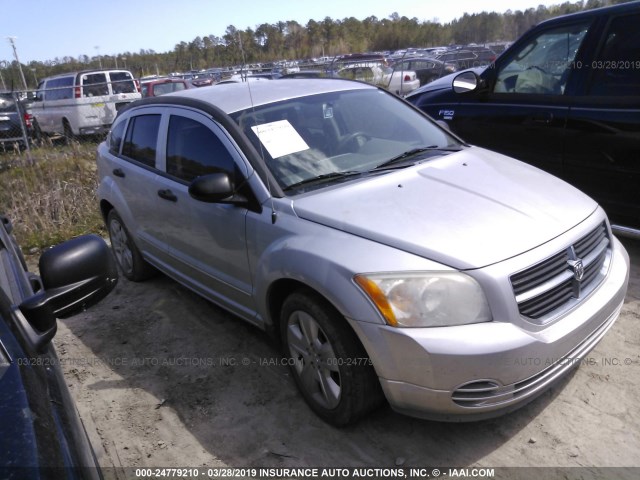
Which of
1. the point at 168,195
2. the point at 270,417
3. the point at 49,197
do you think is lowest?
the point at 270,417

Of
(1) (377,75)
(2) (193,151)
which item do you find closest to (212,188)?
(2) (193,151)

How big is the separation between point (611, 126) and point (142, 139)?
3.76 meters

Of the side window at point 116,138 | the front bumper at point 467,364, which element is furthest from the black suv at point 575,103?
the side window at point 116,138

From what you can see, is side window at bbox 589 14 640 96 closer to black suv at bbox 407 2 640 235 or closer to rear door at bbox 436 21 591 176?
black suv at bbox 407 2 640 235

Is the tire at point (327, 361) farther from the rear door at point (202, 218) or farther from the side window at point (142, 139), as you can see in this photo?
the side window at point (142, 139)

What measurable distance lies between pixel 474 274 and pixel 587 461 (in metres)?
1.07

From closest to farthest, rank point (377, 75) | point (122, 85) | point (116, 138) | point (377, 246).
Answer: point (377, 246) < point (116, 138) < point (122, 85) < point (377, 75)

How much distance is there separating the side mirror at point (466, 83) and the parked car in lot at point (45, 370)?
4.22 metres

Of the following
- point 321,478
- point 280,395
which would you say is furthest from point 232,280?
point 321,478

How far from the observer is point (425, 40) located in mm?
57688

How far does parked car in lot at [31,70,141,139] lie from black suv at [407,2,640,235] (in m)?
11.7

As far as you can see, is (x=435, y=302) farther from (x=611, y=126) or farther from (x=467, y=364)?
(x=611, y=126)

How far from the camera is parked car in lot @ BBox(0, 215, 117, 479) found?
1.20m

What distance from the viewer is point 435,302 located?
7.43ft
